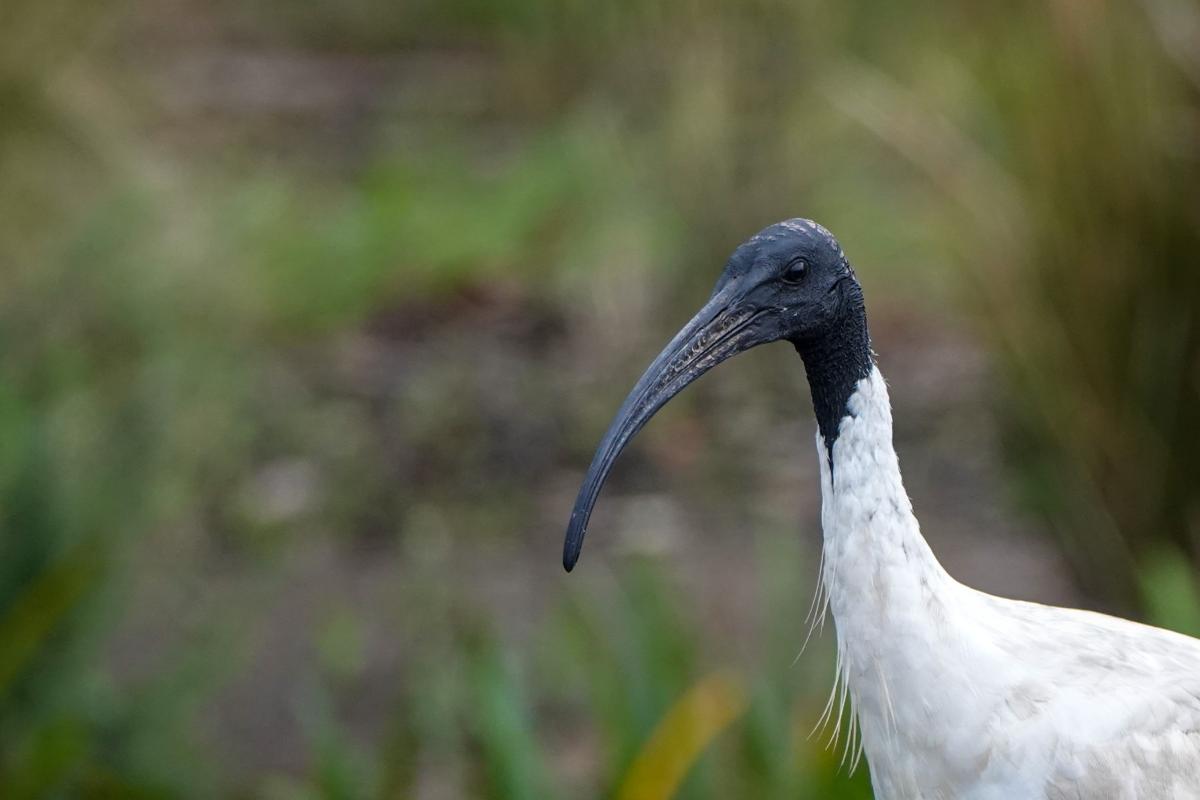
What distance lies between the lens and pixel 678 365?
7.32 ft

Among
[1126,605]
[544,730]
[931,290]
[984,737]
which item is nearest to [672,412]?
[931,290]

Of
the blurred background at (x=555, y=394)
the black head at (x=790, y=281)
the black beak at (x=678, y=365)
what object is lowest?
the blurred background at (x=555, y=394)

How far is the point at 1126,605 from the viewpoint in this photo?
429 centimetres

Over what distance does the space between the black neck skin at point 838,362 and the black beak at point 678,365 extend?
0.27ft

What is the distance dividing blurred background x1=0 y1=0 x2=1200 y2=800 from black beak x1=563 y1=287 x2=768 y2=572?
1.07m

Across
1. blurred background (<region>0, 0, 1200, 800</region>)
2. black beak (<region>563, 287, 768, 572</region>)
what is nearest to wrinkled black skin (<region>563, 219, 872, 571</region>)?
black beak (<region>563, 287, 768, 572</region>)

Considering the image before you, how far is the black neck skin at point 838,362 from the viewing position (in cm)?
225

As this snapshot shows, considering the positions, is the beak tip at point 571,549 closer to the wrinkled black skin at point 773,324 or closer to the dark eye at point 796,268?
the wrinkled black skin at point 773,324

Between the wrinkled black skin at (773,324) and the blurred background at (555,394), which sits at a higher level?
the wrinkled black skin at (773,324)

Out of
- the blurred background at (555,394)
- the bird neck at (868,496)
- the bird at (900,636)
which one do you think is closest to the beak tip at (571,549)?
the bird at (900,636)

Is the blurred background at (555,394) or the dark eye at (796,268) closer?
the dark eye at (796,268)

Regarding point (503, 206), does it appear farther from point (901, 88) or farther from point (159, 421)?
point (159, 421)

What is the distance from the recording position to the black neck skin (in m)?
2.25

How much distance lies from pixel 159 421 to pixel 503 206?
10.5 feet
